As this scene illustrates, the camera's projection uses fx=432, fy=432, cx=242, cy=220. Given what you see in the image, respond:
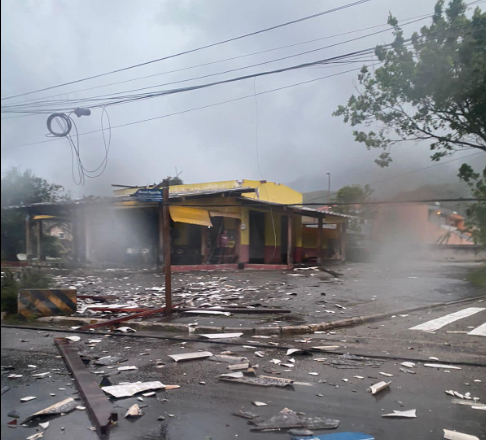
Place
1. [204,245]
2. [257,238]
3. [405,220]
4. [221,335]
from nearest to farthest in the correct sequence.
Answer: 1. [221,335]
2. [405,220]
3. [204,245]
4. [257,238]

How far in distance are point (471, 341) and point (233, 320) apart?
4.70 meters

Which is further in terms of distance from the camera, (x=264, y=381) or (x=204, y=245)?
(x=204, y=245)

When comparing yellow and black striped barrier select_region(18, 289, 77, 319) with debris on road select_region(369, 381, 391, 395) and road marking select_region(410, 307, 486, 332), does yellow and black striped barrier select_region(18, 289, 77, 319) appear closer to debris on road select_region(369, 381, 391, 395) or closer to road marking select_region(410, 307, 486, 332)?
debris on road select_region(369, 381, 391, 395)

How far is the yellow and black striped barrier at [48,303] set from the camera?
9555 mm

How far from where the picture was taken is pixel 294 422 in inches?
162

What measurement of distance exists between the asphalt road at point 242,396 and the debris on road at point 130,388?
6.0 inches

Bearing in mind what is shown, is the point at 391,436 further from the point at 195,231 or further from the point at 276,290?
the point at 195,231

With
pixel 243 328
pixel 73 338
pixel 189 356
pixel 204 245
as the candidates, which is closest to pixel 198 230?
pixel 204 245

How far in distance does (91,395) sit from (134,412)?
0.62 meters

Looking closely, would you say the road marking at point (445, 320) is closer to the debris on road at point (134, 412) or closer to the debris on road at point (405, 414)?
the debris on road at point (405, 414)

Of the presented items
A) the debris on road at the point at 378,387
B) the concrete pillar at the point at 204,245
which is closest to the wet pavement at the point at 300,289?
the concrete pillar at the point at 204,245

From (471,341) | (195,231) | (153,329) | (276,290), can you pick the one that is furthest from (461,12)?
(195,231)

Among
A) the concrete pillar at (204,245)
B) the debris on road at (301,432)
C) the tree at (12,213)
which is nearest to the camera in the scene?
the tree at (12,213)

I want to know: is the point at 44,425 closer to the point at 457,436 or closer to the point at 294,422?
the point at 294,422
